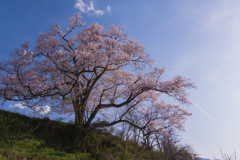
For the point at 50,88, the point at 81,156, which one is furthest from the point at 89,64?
the point at 81,156

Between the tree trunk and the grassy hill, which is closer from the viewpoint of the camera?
the grassy hill

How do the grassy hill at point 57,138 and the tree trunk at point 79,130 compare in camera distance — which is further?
the tree trunk at point 79,130

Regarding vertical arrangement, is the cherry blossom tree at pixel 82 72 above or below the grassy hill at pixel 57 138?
above

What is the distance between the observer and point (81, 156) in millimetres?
10023

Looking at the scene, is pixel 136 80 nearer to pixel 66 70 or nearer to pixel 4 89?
pixel 66 70

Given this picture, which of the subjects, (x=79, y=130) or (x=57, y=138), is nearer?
(x=79, y=130)

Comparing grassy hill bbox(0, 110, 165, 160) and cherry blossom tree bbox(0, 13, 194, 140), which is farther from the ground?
cherry blossom tree bbox(0, 13, 194, 140)

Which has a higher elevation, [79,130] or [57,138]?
[79,130]

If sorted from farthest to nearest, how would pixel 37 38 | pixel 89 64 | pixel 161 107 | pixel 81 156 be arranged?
pixel 161 107 → pixel 37 38 → pixel 89 64 → pixel 81 156

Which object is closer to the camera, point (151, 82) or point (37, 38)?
point (151, 82)

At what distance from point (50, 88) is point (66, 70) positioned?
1.48 m

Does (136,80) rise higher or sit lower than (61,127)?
higher

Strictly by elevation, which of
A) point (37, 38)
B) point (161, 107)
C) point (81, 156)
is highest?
point (37, 38)

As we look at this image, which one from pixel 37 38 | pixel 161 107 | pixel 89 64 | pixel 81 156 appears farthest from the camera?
pixel 161 107
